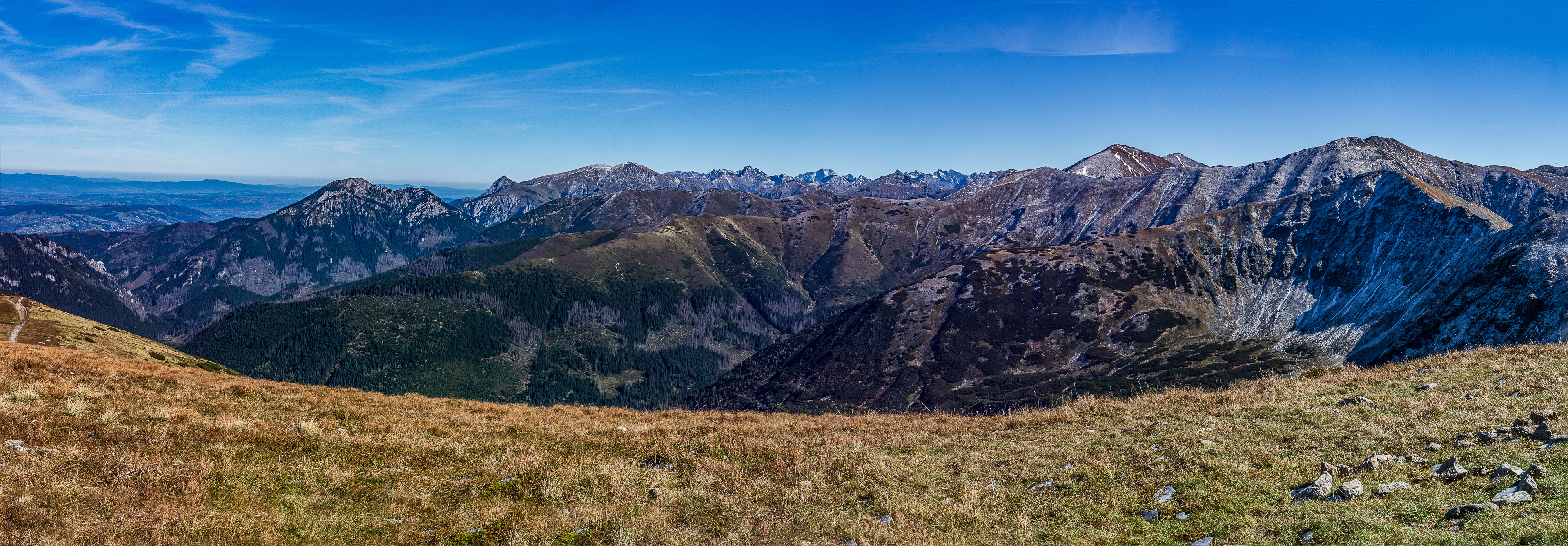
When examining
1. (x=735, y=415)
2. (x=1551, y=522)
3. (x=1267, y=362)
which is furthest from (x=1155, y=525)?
(x=1267, y=362)

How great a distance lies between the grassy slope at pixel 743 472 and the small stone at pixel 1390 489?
0.26m

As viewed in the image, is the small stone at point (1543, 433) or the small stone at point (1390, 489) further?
the small stone at point (1543, 433)

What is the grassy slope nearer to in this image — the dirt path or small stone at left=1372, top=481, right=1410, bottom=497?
small stone at left=1372, top=481, right=1410, bottom=497

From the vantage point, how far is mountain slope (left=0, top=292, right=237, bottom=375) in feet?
416

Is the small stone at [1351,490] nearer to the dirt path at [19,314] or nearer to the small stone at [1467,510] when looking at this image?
the small stone at [1467,510]

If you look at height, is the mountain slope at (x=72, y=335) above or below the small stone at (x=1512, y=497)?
below

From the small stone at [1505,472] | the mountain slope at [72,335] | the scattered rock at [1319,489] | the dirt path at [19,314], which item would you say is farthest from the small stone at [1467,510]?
the dirt path at [19,314]

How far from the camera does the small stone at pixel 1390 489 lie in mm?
12641

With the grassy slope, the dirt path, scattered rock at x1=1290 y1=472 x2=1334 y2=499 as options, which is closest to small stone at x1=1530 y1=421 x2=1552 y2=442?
the grassy slope

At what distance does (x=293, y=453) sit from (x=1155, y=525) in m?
21.7

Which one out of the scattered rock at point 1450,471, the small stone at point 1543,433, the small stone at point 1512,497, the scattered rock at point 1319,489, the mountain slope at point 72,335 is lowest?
the mountain slope at point 72,335

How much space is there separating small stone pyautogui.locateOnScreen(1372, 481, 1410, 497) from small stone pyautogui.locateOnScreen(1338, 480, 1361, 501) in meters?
0.28

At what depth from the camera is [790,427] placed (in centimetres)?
2609

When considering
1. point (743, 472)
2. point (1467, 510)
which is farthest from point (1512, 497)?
point (743, 472)
